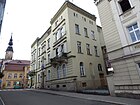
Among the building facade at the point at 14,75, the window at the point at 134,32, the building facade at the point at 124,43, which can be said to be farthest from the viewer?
the building facade at the point at 14,75

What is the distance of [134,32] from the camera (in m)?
10.8

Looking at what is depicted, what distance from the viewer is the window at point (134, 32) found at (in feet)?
34.3

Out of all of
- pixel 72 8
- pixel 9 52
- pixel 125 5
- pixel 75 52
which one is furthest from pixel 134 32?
pixel 9 52

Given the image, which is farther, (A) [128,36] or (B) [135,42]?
(A) [128,36]

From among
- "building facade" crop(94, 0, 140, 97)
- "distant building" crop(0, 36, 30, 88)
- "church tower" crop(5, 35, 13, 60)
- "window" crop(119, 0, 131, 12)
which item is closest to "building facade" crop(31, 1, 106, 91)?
"building facade" crop(94, 0, 140, 97)

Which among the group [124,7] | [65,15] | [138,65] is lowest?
[138,65]

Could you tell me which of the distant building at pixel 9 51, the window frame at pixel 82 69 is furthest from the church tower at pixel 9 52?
the window frame at pixel 82 69

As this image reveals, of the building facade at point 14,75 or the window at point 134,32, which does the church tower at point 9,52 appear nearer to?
the building facade at point 14,75

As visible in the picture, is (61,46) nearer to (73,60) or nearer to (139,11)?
(73,60)

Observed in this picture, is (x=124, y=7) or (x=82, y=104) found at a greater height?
(x=124, y=7)

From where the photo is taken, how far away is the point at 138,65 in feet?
32.4

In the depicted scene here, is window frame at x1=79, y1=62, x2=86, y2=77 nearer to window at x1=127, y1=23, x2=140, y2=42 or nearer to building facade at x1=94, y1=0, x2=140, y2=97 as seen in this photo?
building facade at x1=94, y1=0, x2=140, y2=97

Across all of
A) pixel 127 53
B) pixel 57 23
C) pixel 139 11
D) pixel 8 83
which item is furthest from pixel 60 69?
pixel 8 83

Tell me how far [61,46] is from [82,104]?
48.9 feet
